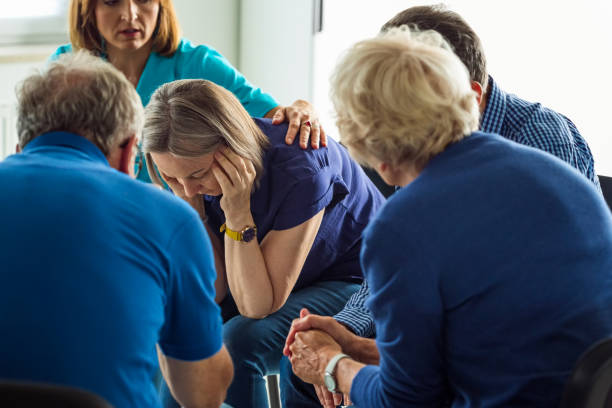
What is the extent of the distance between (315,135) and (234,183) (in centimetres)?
25

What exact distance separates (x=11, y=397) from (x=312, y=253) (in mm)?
1136

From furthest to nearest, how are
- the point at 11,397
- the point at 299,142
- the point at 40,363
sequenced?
the point at 299,142 < the point at 40,363 < the point at 11,397

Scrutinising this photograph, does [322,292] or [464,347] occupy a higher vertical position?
[464,347]

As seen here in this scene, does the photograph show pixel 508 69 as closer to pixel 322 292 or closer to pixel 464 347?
pixel 322 292

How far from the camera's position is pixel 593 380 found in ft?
2.71

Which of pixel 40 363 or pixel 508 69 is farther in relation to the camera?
pixel 508 69

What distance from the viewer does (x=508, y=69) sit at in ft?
7.63

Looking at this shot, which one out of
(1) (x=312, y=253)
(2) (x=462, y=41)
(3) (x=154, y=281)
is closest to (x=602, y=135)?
(2) (x=462, y=41)

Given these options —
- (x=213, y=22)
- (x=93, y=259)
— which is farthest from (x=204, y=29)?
(x=93, y=259)

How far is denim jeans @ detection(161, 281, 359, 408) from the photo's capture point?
163 cm

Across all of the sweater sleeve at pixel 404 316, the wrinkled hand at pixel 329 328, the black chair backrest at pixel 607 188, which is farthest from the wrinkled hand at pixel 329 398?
the black chair backrest at pixel 607 188

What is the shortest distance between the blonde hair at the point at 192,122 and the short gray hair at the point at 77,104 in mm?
464

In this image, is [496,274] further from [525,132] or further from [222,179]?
[222,179]

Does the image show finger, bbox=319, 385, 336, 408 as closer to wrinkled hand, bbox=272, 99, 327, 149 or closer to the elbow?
the elbow
